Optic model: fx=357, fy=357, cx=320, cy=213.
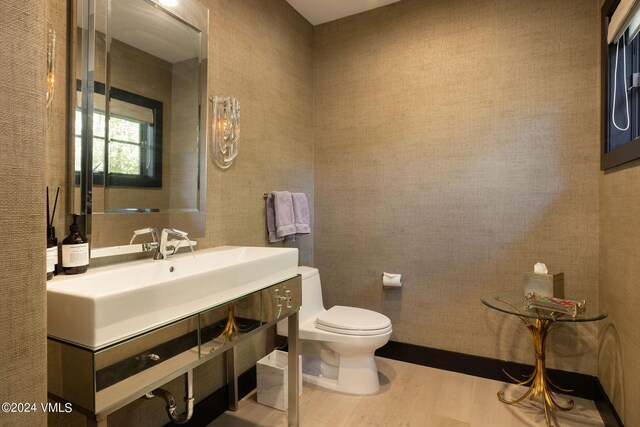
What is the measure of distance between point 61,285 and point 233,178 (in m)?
1.13

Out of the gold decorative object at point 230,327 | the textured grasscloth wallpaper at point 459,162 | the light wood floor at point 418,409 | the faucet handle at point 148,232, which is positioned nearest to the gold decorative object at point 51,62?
the faucet handle at point 148,232

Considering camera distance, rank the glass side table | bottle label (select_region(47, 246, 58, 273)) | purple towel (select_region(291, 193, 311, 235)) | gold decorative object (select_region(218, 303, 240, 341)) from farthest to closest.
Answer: purple towel (select_region(291, 193, 311, 235)), the glass side table, gold decorative object (select_region(218, 303, 240, 341)), bottle label (select_region(47, 246, 58, 273))

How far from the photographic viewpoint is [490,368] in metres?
2.35

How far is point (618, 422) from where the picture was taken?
1.66 meters

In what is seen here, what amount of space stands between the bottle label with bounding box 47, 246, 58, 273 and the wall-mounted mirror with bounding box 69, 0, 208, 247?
21 cm

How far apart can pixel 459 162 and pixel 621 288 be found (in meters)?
1.12

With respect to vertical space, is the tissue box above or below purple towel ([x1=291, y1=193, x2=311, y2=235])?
below

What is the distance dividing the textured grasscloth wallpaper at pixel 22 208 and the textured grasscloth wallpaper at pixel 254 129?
0.89m

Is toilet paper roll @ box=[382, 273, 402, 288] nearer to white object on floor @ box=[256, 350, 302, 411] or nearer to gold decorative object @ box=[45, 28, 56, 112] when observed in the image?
white object on floor @ box=[256, 350, 302, 411]

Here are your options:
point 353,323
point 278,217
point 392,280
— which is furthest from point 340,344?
point 278,217

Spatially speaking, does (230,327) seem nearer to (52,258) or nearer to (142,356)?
(142,356)

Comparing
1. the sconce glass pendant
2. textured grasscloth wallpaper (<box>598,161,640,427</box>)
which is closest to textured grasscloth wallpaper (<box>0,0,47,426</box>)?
the sconce glass pendant

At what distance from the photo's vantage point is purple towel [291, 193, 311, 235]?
8.25 feet

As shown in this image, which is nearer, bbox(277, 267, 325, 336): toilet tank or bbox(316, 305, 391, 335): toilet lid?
bbox(316, 305, 391, 335): toilet lid
